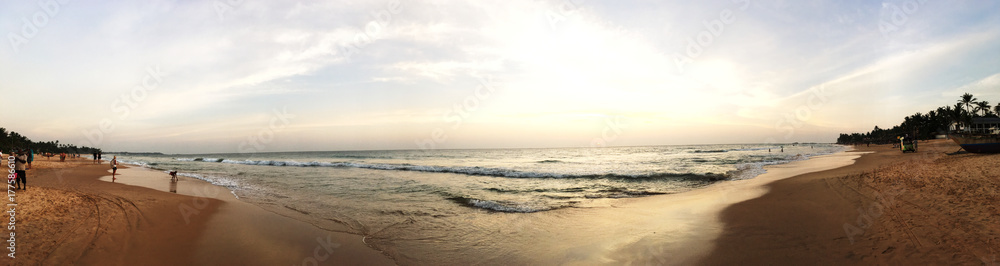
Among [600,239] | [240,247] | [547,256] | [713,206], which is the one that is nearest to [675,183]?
[713,206]

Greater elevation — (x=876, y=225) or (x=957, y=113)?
(x=957, y=113)

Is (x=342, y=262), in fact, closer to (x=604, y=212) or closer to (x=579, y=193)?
(x=604, y=212)

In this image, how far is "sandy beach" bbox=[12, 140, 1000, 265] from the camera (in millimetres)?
6148

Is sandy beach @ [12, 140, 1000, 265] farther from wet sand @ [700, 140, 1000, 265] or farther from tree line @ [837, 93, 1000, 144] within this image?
tree line @ [837, 93, 1000, 144]

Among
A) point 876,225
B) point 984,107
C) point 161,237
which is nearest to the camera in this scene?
point 876,225

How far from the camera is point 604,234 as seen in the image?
27.3ft

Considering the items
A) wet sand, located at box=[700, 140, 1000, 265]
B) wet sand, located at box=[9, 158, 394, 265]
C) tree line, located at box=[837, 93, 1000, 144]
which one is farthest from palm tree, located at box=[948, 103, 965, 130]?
wet sand, located at box=[9, 158, 394, 265]

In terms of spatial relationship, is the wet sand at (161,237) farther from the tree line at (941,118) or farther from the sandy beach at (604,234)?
the tree line at (941,118)

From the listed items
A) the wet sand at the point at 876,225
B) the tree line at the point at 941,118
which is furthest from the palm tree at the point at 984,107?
the wet sand at the point at 876,225

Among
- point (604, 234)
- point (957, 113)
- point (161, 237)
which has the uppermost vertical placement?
point (957, 113)

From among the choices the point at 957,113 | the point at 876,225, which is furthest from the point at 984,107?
the point at 876,225

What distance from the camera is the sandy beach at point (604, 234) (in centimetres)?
615

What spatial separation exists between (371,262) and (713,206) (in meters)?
10.0

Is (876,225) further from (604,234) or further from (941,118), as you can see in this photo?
(941,118)
